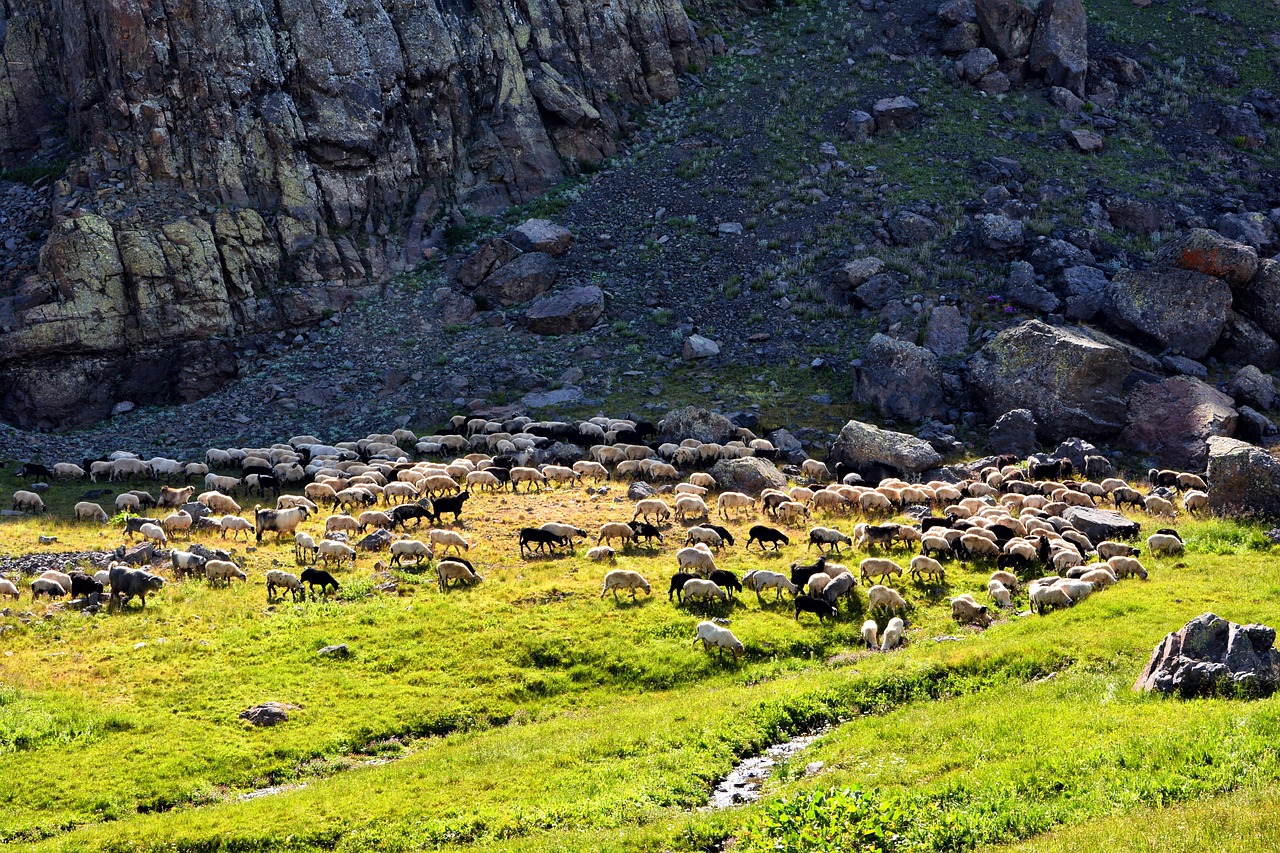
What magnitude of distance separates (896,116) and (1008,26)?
39.8 ft

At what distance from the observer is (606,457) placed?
42.3m

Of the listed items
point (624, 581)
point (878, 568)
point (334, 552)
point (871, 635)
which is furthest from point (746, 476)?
point (334, 552)

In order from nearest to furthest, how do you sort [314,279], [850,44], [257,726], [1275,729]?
[1275,729] → [257,726] → [314,279] → [850,44]

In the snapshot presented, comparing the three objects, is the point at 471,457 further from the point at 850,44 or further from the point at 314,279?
the point at 850,44

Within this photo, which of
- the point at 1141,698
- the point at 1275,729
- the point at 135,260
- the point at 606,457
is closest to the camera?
the point at 1275,729

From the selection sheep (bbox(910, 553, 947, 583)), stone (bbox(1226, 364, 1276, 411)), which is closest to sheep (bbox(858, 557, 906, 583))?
sheep (bbox(910, 553, 947, 583))

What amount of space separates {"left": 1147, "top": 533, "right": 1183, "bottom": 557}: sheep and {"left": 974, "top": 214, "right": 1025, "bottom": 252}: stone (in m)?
30.9

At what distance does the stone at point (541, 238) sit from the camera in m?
61.2

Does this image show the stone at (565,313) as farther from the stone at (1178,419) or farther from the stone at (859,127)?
the stone at (1178,419)

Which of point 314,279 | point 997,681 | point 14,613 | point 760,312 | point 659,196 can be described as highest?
point 659,196

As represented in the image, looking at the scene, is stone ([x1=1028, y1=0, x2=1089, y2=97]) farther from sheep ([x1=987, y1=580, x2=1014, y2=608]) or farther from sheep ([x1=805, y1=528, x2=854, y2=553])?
sheep ([x1=987, y1=580, x2=1014, y2=608])

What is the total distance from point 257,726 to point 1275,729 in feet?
58.0

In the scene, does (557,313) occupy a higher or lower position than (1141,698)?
higher

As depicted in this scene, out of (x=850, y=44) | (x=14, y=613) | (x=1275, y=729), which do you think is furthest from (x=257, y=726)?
(x=850, y=44)
